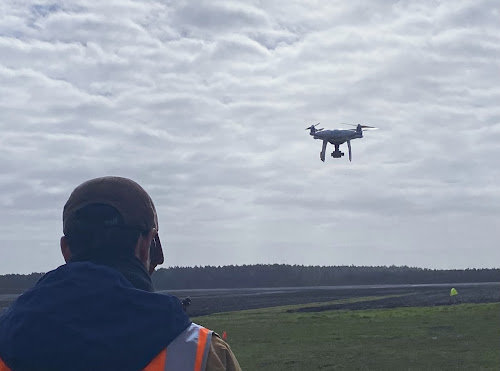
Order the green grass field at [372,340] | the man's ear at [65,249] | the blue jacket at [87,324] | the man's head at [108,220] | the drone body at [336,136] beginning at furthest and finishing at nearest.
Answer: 1. the drone body at [336,136]
2. the green grass field at [372,340]
3. the man's ear at [65,249]
4. the man's head at [108,220]
5. the blue jacket at [87,324]

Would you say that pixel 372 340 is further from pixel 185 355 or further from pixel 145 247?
pixel 185 355

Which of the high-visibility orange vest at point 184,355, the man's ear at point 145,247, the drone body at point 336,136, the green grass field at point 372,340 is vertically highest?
the drone body at point 336,136

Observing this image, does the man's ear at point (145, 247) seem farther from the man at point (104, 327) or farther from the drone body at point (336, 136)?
the drone body at point (336, 136)

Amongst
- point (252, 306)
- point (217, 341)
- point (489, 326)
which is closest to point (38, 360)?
point (217, 341)

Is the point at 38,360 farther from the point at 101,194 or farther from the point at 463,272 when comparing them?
the point at 463,272

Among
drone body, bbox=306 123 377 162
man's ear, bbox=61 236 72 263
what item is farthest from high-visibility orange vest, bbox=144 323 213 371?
drone body, bbox=306 123 377 162

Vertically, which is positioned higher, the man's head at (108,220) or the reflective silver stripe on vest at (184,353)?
the man's head at (108,220)

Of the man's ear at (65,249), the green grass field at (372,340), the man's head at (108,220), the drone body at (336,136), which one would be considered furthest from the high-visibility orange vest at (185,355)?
the drone body at (336,136)
